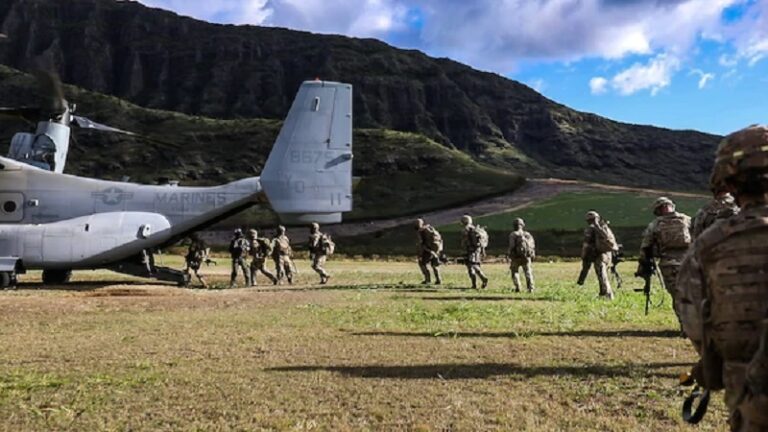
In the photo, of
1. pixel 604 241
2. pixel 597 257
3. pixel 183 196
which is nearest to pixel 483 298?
pixel 597 257

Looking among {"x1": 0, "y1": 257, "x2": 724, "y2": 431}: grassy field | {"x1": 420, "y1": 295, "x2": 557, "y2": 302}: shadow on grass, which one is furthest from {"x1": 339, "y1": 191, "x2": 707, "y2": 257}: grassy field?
{"x1": 0, "y1": 257, "x2": 724, "y2": 431}: grassy field

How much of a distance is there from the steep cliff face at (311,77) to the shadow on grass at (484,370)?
4955 inches

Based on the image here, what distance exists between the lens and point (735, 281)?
10.8ft

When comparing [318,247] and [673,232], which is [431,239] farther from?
[673,232]

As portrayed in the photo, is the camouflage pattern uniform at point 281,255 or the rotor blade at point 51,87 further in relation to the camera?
the camouflage pattern uniform at point 281,255

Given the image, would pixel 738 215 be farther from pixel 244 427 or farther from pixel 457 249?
pixel 457 249

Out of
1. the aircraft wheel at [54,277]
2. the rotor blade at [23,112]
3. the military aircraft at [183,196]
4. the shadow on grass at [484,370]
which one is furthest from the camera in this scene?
the rotor blade at [23,112]

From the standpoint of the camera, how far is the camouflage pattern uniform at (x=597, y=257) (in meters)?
17.3

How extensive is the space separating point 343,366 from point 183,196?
1480cm

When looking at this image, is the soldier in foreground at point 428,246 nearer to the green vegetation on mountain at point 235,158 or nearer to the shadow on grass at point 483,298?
the shadow on grass at point 483,298

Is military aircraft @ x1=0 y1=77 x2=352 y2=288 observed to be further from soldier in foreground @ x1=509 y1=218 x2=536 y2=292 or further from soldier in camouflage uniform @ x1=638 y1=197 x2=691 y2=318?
soldier in camouflage uniform @ x1=638 y1=197 x2=691 y2=318

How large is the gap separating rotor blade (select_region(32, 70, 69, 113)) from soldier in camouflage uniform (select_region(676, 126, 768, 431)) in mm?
22443

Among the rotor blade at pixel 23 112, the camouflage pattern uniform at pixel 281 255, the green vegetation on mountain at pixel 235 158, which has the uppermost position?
the green vegetation on mountain at pixel 235 158

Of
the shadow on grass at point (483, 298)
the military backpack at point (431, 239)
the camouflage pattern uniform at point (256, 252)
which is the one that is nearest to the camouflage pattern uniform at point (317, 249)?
the camouflage pattern uniform at point (256, 252)
